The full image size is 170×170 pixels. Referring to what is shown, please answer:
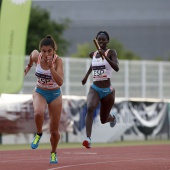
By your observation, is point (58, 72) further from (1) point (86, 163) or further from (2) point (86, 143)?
(2) point (86, 143)

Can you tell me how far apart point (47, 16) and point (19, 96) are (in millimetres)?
32411

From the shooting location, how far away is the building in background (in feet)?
327

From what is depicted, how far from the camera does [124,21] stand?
346 ft

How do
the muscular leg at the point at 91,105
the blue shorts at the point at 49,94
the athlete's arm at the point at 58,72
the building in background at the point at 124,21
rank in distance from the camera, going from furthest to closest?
1. the building in background at the point at 124,21
2. the muscular leg at the point at 91,105
3. the blue shorts at the point at 49,94
4. the athlete's arm at the point at 58,72

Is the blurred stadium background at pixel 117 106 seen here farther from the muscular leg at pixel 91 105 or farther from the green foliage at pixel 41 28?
the green foliage at pixel 41 28

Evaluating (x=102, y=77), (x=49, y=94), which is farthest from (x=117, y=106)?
(x=49, y=94)

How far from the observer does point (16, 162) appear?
1508 centimetres

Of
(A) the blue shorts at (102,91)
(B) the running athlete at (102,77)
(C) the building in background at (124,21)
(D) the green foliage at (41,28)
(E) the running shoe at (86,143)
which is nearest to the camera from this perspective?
(E) the running shoe at (86,143)

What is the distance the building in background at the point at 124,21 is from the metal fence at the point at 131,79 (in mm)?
63790

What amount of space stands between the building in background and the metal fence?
6379 centimetres

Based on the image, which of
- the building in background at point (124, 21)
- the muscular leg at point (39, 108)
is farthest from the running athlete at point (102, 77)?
the building in background at point (124, 21)

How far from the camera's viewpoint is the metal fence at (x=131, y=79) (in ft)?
99.5

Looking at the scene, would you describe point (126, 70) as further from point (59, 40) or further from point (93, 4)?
point (93, 4)

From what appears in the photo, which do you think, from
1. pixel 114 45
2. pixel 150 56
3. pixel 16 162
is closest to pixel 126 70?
pixel 16 162
